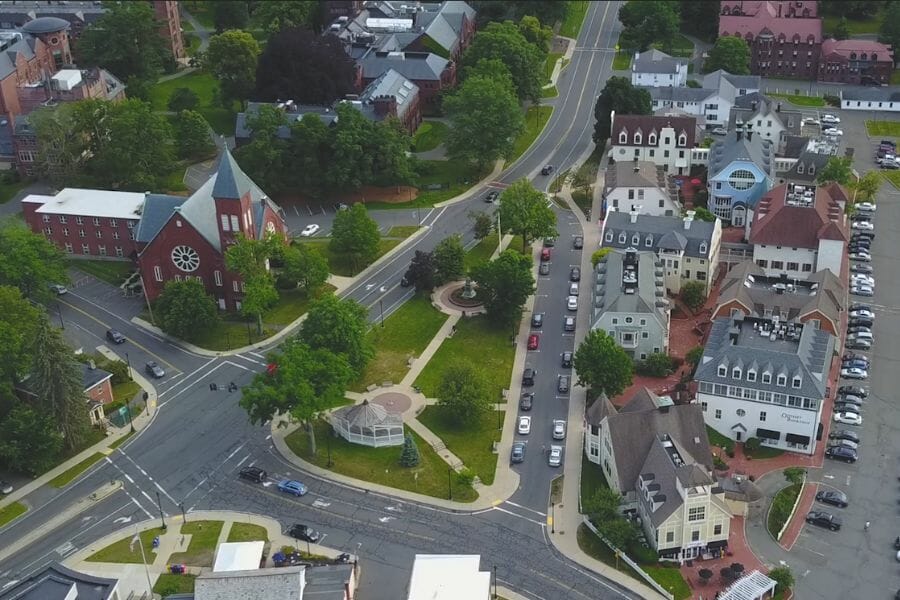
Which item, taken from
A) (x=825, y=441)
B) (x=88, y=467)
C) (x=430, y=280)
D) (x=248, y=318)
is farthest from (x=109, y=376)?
(x=825, y=441)

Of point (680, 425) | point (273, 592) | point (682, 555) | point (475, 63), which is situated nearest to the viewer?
point (273, 592)

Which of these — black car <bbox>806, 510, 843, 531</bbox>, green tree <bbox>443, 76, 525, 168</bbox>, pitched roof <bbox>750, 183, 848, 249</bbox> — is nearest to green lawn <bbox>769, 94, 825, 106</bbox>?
green tree <bbox>443, 76, 525, 168</bbox>

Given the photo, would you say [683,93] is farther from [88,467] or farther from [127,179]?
[88,467]

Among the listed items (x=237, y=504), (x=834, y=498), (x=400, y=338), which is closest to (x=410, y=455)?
(x=237, y=504)

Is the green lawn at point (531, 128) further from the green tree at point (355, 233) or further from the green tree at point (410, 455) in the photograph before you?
the green tree at point (410, 455)

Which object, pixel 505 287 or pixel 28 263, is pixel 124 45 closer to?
pixel 28 263

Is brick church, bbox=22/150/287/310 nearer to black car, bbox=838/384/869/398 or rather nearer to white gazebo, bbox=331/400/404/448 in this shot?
white gazebo, bbox=331/400/404/448
